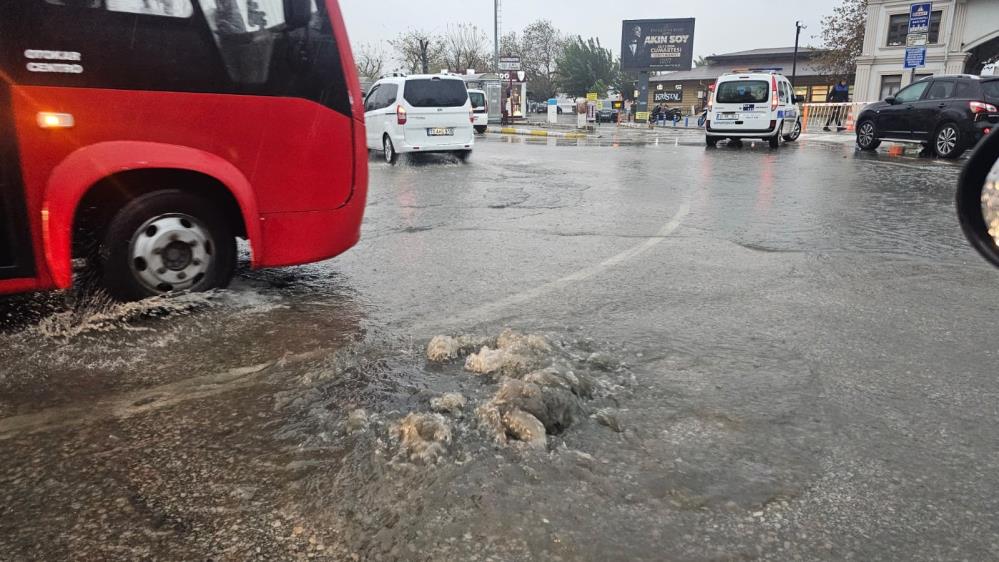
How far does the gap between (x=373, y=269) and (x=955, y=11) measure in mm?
45624

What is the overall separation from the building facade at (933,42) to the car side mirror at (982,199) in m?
41.9

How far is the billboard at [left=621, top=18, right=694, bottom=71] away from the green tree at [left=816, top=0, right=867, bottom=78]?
13.2 metres

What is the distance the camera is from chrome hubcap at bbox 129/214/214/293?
3873 millimetres

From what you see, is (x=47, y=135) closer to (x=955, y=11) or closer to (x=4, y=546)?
(x=4, y=546)

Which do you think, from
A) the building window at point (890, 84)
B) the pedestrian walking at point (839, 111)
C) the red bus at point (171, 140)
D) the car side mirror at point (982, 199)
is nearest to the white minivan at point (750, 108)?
the pedestrian walking at point (839, 111)

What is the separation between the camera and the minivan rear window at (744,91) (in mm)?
18625

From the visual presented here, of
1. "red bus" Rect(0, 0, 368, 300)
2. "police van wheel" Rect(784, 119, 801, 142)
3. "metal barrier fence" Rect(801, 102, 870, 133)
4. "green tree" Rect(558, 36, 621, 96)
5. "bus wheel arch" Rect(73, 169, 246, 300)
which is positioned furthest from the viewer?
"green tree" Rect(558, 36, 621, 96)

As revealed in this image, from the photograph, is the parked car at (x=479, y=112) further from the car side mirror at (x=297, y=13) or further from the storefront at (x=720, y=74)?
the storefront at (x=720, y=74)

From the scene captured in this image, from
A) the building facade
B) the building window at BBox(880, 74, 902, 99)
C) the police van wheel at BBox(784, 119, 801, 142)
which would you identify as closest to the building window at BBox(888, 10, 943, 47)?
the building facade

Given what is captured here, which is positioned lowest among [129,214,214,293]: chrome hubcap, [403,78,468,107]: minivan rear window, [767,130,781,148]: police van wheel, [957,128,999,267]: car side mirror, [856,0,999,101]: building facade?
[129,214,214,293]: chrome hubcap

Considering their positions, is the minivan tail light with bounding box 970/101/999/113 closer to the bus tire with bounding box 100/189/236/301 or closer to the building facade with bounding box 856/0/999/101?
the bus tire with bounding box 100/189/236/301

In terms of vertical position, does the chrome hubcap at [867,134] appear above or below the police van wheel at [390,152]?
above

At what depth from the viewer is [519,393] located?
105 inches

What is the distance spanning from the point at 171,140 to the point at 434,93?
36.2ft
